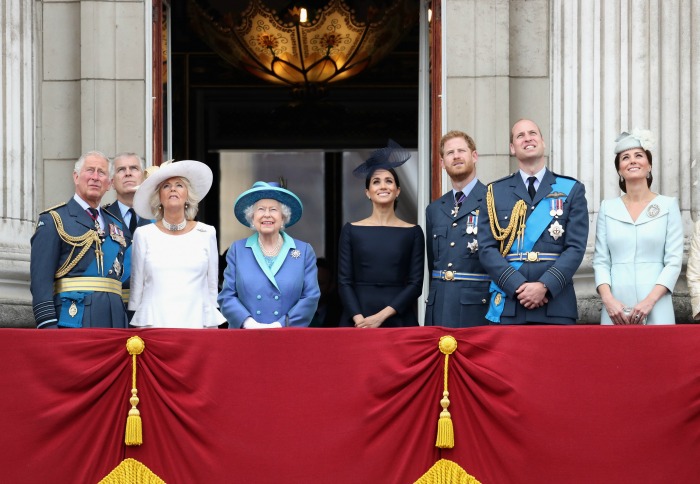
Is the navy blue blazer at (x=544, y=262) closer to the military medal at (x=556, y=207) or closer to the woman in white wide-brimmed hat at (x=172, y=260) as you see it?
the military medal at (x=556, y=207)

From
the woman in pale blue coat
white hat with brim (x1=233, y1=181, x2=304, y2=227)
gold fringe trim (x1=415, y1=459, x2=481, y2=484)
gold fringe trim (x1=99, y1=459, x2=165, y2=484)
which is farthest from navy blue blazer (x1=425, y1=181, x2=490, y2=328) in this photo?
gold fringe trim (x1=99, y1=459, x2=165, y2=484)

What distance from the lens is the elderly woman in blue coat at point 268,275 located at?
8.47m

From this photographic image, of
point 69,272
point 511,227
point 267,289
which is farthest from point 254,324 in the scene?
point 511,227

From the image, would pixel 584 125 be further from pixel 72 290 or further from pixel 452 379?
pixel 72 290

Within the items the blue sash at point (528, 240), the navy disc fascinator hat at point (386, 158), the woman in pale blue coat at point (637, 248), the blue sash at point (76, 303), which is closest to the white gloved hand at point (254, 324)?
the blue sash at point (76, 303)

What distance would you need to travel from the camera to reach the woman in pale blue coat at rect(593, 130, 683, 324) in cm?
827

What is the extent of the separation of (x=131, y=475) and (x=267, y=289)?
1578 millimetres

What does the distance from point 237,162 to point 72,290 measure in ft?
33.2

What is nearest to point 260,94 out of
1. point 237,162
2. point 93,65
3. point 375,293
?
point 237,162

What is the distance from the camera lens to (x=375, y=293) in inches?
352

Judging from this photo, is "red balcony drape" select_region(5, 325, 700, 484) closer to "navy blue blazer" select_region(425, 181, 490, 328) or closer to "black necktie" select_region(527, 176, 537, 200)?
"navy blue blazer" select_region(425, 181, 490, 328)

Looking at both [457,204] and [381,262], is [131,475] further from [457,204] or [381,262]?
[457,204]

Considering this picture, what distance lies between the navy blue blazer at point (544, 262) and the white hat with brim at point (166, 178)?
1668mm

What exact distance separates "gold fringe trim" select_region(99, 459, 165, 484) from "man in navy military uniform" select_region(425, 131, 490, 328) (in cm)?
210
